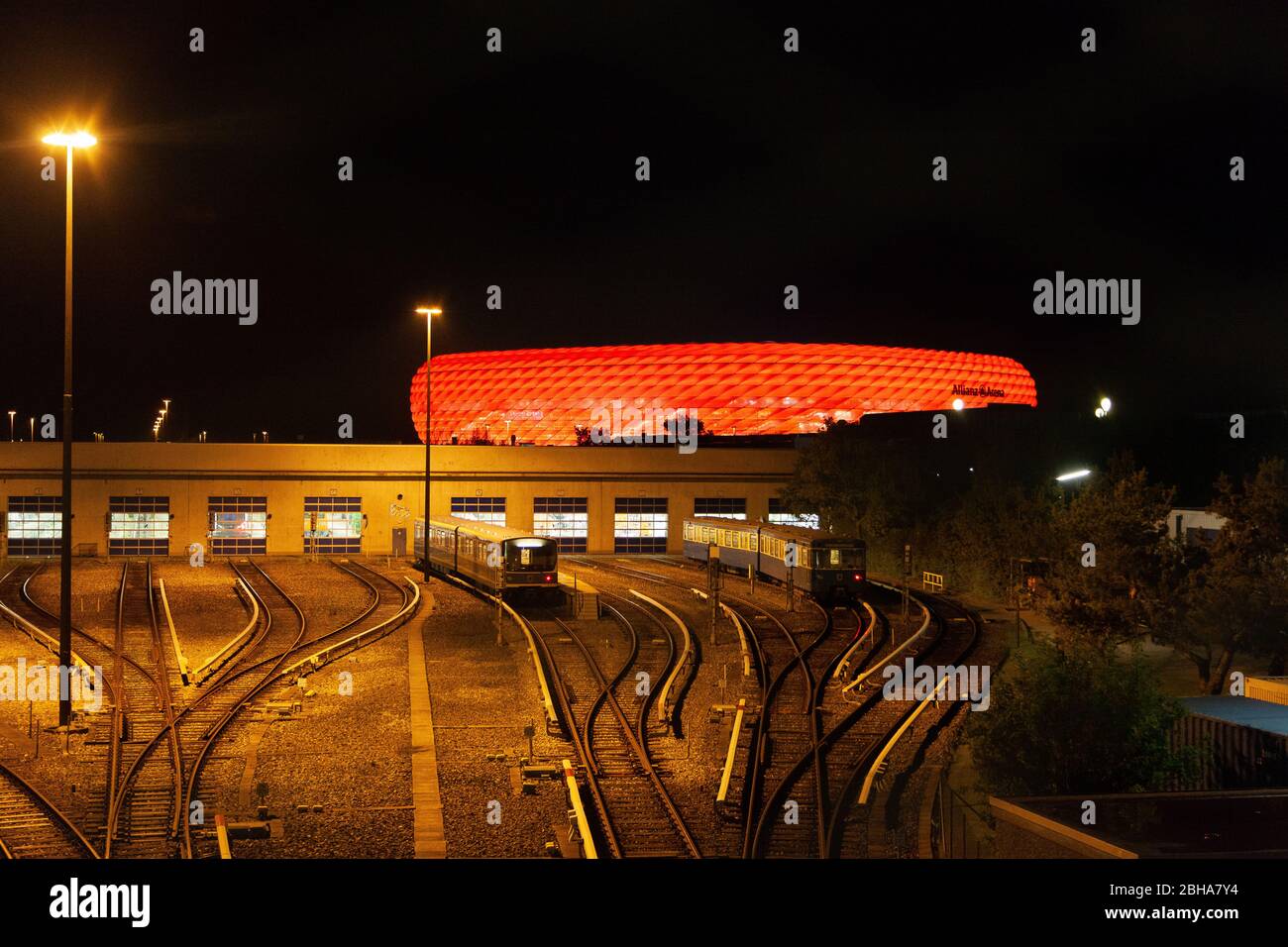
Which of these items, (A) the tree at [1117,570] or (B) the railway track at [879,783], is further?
(A) the tree at [1117,570]

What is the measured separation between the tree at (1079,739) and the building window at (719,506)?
36.6 meters

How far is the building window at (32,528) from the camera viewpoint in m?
43.5

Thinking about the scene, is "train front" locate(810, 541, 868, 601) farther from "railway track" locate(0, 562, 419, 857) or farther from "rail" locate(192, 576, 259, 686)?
"rail" locate(192, 576, 259, 686)

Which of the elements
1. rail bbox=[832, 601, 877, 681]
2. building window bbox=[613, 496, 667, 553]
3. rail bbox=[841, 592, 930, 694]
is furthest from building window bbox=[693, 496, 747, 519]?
rail bbox=[832, 601, 877, 681]

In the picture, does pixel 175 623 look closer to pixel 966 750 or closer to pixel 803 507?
pixel 966 750

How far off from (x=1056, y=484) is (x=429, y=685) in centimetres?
2273

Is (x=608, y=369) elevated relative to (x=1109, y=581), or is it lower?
elevated

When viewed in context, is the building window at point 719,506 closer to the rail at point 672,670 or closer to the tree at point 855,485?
the tree at point 855,485

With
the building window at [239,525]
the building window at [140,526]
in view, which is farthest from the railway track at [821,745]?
the building window at [140,526]

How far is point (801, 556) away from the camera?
97.5 ft

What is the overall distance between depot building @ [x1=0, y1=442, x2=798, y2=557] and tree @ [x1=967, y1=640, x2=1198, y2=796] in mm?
33651

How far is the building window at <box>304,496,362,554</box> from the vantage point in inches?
1807
